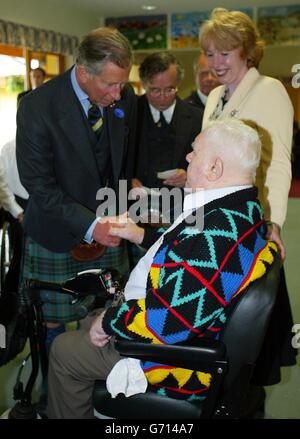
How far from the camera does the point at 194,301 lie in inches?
45.3

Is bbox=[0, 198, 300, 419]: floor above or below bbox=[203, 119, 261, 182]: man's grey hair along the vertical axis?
below

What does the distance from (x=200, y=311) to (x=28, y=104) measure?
1.17 m

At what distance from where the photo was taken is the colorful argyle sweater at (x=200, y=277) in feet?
3.78

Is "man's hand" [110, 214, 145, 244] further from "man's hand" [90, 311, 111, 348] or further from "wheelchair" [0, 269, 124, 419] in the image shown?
"man's hand" [90, 311, 111, 348]

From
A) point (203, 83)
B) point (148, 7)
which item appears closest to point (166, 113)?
point (203, 83)

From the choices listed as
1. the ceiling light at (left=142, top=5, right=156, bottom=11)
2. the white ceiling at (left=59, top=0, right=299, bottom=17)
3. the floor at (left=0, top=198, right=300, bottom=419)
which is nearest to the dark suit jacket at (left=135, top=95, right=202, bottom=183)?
the floor at (left=0, top=198, right=300, bottom=419)

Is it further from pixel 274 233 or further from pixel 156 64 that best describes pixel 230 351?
pixel 156 64

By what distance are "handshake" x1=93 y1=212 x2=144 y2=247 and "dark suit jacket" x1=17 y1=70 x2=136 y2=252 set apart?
7 centimetres

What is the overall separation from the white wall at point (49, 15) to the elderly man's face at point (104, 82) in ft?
20.4

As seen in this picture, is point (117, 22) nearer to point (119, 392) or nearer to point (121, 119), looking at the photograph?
point (121, 119)

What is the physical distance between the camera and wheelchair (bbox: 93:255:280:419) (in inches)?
→ 45.2

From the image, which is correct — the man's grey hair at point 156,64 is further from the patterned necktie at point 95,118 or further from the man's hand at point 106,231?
the man's hand at point 106,231
